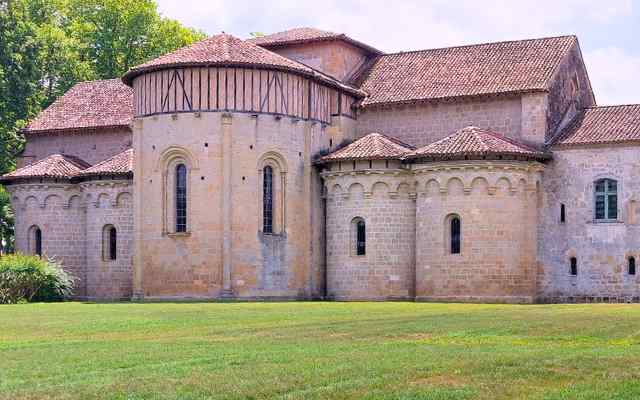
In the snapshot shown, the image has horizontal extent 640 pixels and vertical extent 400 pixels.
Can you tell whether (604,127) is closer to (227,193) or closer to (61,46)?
(227,193)

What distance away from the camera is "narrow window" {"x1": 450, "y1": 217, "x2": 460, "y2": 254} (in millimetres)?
48594

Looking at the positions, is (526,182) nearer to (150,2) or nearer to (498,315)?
(498,315)

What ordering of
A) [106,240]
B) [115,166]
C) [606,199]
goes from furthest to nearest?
[106,240], [115,166], [606,199]

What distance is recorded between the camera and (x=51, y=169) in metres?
58.2

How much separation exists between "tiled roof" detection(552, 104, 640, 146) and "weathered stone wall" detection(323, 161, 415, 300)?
7106 mm

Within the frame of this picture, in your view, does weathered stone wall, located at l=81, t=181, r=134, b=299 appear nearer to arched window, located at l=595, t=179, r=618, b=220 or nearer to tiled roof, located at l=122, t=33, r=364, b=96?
tiled roof, located at l=122, t=33, r=364, b=96

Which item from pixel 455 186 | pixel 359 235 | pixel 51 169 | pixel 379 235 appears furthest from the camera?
pixel 51 169

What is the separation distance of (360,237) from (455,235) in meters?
4.50

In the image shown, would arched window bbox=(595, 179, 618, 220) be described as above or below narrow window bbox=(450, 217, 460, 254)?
above

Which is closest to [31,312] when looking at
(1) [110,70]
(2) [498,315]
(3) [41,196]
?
(2) [498,315]

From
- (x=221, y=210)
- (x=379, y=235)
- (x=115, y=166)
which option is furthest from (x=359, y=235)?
(x=115, y=166)

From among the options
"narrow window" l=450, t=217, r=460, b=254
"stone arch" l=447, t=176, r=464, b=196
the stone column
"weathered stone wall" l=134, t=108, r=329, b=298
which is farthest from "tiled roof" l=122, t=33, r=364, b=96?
"narrow window" l=450, t=217, r=460, b=254

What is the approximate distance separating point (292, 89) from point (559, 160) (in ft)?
38.7

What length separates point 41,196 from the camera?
190ft
